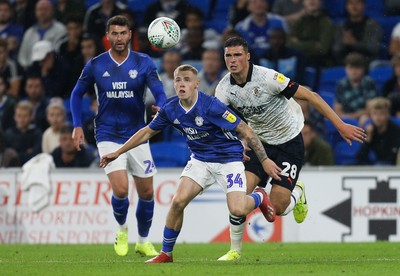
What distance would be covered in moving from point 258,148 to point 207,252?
2.90m

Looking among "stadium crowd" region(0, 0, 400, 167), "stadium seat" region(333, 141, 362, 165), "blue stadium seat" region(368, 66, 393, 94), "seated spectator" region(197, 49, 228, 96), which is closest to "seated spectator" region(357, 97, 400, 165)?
"stadium crowd" region(0, 0, 400, 167)

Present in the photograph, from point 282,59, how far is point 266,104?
22.7 feet

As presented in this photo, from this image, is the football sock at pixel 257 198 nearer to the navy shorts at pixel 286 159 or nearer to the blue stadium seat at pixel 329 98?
the navy shorts at pixel 286 159

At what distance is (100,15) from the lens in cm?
1864

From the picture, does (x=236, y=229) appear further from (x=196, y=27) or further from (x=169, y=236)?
(x=196, y=27)

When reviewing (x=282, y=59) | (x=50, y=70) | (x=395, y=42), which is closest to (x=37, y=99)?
(x=50, y=70)

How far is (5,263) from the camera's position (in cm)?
1055

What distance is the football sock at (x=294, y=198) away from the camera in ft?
36.6

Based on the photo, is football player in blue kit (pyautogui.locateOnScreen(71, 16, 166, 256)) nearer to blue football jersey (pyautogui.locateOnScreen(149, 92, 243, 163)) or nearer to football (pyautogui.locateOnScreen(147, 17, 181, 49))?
football (pyautogui.locateOnScreen(147, 17, 181, 49))

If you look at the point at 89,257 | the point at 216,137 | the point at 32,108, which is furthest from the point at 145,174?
the point at 32,108

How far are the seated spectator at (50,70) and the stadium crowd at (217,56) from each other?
0.02 meters

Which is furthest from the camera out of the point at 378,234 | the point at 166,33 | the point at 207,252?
the point at 378,234

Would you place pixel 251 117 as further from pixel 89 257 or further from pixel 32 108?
pixel 32 108

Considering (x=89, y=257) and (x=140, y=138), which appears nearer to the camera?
(x=140, y=138)
